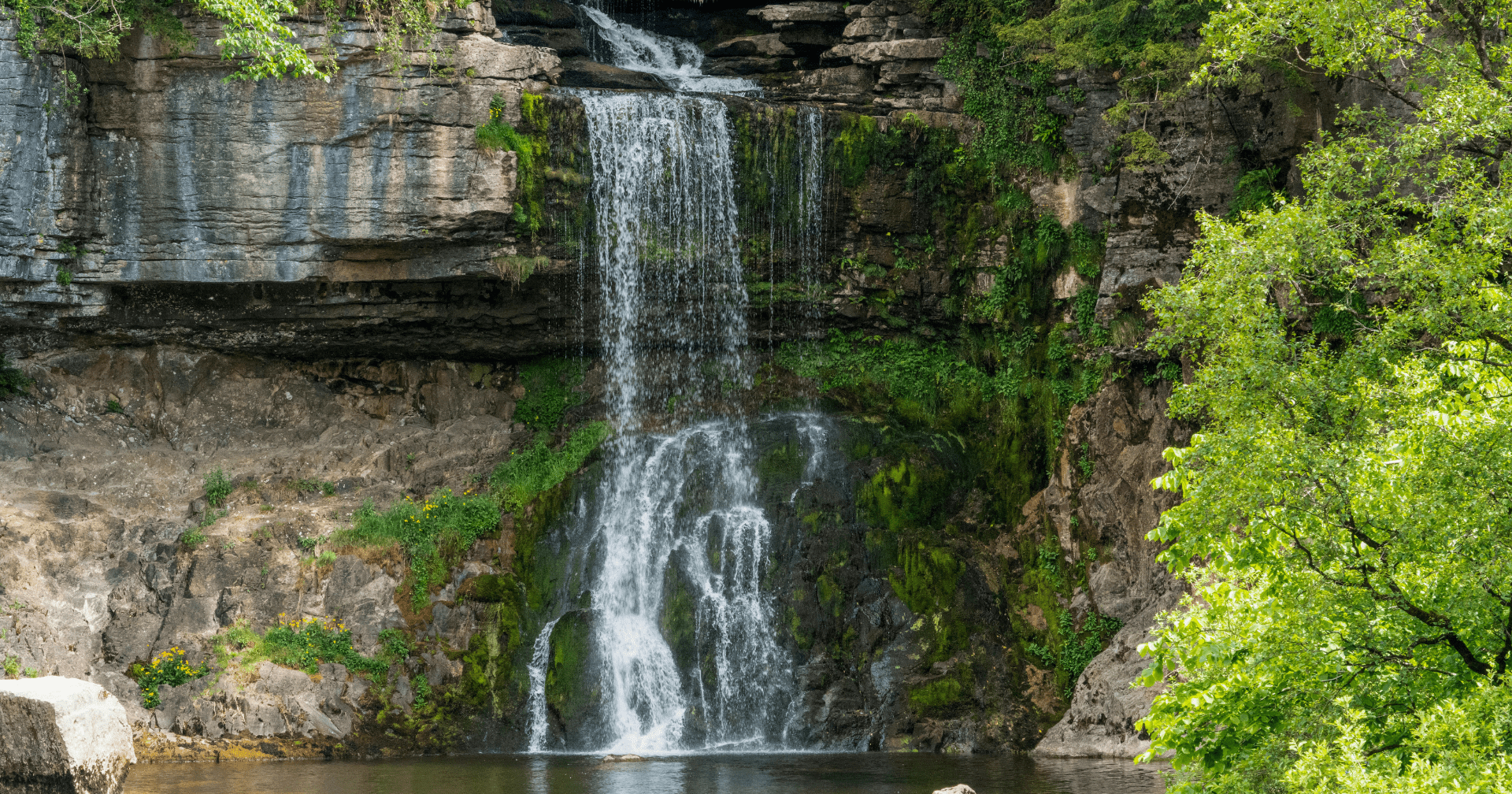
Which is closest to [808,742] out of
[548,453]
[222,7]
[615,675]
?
[615,675]

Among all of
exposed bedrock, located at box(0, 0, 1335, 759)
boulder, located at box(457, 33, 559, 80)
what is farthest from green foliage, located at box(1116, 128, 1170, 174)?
boulder, located at box(457, 33, 559, 80)

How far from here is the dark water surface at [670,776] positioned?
47.6 ft

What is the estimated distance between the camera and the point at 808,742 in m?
18.8

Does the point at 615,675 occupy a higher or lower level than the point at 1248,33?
lower

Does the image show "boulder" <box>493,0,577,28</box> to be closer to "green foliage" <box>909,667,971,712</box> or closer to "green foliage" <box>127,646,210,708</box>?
"green foliage" <box>127,646,210,708</box>

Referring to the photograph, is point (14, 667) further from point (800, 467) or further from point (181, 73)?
point (800, 467)

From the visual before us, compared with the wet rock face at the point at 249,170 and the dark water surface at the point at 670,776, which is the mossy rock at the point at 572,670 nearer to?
the dark water surface at the point at 670,776

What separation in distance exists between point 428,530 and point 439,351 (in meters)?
4.46

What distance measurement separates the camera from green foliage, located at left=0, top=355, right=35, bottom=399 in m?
22.0

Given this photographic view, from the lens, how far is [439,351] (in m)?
24.4

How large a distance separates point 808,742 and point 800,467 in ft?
16.0

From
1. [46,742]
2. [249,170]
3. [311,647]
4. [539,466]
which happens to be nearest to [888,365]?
[539,466]

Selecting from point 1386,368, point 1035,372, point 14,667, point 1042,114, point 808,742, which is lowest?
point 808,742

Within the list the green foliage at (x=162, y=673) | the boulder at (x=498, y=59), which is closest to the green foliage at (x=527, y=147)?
the boulder at (x=498, y=59)
